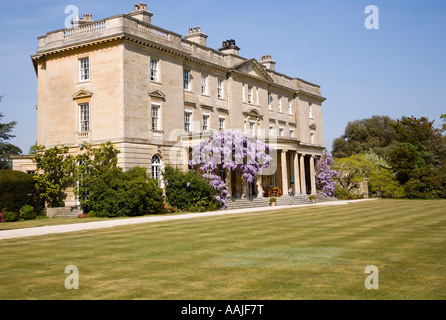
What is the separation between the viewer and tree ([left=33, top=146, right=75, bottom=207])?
93.5ft

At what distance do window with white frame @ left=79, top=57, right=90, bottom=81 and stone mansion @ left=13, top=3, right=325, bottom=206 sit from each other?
→ 7 cm

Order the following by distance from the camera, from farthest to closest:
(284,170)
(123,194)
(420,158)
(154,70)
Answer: (420,158) < (284,170) < (154,70) < (123,194)

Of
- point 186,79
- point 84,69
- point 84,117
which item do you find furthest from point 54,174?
point 186,79

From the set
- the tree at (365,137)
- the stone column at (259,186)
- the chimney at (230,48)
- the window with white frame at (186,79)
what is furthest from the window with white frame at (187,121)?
the tree at (365,137)

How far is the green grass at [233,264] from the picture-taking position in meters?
6.44

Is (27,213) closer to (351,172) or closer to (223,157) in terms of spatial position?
(223,157)

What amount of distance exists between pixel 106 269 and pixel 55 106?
25180 millimetres

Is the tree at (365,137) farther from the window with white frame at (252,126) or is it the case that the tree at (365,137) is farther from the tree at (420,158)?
the window with white frame at (252,126)

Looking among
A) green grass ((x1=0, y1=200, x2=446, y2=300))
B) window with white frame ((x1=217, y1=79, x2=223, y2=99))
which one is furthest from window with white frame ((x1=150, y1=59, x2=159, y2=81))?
green grass ((x1=0, y1=200, x2=446, y2=300))

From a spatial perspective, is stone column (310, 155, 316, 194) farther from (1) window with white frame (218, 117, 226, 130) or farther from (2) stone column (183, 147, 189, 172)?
(2) stone column (183, 147, 189, 172)

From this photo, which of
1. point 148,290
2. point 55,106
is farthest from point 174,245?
point 55,106

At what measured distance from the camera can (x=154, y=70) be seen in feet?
101

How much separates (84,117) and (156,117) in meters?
4.92

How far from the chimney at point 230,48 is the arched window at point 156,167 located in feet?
51.0
